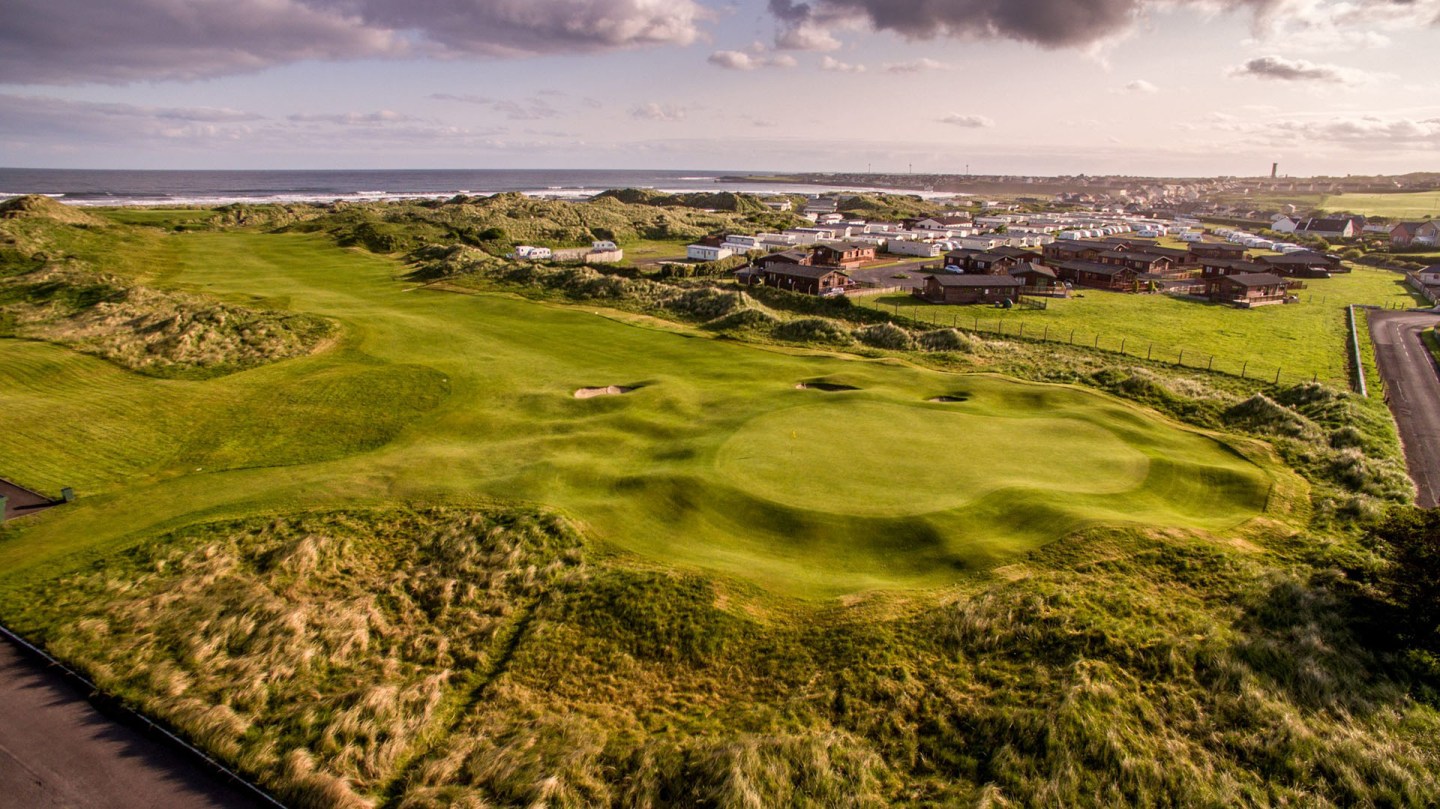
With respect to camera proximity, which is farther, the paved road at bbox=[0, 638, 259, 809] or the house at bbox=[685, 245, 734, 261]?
the house at bbox=[685, 245, 734, 261]

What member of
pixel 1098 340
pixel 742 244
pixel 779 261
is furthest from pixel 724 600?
pixel 742 244

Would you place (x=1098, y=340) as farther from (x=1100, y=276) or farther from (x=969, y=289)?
(x=1100, y=276)

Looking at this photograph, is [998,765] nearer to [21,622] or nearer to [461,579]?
[461,579]

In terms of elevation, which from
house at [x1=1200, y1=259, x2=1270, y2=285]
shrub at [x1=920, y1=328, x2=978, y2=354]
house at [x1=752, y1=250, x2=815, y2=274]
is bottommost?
shrub at [x1=920, y1=328, x2=978, y2=354]

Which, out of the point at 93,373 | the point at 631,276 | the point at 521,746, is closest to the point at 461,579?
the point at 521,746

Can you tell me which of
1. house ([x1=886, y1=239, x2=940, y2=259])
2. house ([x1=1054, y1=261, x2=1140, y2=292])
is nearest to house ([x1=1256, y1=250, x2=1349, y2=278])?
house ([x1=1054, y1=261, x2=1140, y2=292])

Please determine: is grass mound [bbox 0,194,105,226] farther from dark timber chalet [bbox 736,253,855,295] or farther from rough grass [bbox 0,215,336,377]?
dark timber chalet [bbox 736,253,855,295]
